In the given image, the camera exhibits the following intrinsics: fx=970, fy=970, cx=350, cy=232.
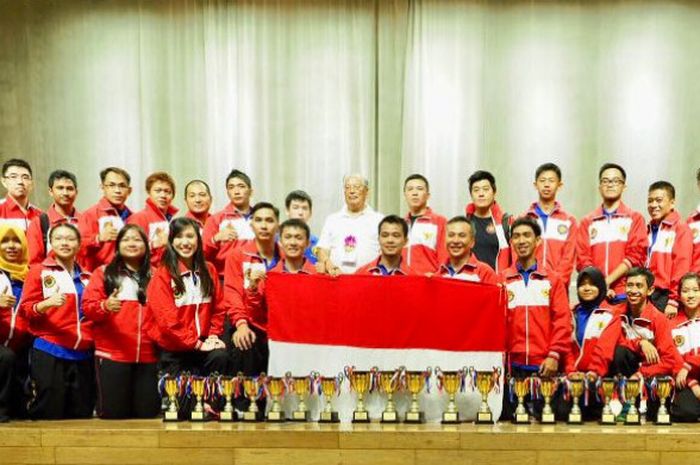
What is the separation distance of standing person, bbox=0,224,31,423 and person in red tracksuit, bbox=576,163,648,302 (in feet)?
14.4

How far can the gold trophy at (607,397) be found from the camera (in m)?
6.36

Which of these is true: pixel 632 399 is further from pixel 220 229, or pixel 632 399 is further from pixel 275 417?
pixel 220 229

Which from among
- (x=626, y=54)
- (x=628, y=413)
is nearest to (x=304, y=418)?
(x=628, y=413)

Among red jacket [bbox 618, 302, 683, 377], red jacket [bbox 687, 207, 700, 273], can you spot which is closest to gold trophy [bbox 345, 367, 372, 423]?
red jacket [bbox 618, 302, 683, 377]

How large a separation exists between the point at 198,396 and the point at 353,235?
1.91 meters

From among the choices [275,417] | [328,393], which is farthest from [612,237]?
[275,417]

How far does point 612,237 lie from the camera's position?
780 centimetres

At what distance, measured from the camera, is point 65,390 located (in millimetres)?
7000

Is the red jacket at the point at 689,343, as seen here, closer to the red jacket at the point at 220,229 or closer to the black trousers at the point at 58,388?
the red jacket at the point at 220,229

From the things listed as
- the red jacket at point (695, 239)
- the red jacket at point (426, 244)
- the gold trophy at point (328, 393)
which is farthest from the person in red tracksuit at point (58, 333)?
the red jacket at point (695, 239)

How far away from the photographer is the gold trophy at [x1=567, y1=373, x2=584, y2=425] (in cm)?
636

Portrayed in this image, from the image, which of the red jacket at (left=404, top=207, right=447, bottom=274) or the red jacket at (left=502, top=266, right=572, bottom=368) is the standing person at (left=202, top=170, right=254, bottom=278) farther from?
the red jacket at (left=502, top=266, right=572, bottom=368)

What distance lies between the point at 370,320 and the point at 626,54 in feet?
16.8

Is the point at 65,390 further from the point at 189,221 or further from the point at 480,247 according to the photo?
the point at 480,247
